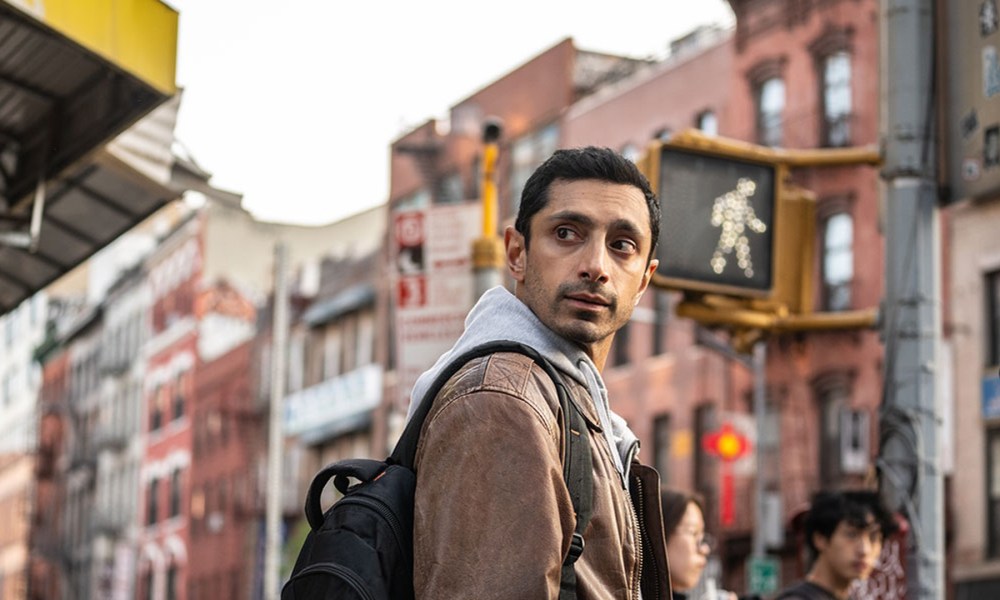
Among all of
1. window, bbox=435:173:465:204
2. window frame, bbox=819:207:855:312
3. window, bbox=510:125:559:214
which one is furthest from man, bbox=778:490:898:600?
window, bbox=435:173:465:204

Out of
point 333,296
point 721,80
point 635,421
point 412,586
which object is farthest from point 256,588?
point 412,586

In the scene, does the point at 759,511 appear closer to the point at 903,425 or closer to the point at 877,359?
the point at 877,359

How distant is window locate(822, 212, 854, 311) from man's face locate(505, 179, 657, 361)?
129 feet

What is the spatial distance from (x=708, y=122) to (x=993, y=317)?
10.9 meters

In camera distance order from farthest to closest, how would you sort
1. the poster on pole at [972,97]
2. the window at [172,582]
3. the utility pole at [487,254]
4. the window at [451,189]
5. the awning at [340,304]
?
the window at [172,582], the awning at [340,304], the window at [451,189], the utility pole at [487,254], the poster on pole at [972,97]

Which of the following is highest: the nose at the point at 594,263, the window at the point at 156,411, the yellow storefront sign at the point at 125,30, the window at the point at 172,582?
the window at the point at 156,411

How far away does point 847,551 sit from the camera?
8.58m

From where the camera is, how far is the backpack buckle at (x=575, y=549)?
3814mm

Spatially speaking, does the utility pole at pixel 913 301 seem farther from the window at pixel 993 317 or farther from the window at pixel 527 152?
the window at pixel 527 152

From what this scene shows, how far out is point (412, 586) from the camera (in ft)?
12.7

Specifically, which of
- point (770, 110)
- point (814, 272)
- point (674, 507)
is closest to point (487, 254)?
point (674, 507)

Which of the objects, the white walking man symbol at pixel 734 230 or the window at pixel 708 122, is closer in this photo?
the white walking man symbol at pixel 734 230

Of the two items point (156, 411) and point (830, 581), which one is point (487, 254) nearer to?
point (830, 581)

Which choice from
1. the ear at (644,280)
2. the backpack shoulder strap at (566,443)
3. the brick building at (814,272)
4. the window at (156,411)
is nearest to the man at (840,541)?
the ear at (644,280)
